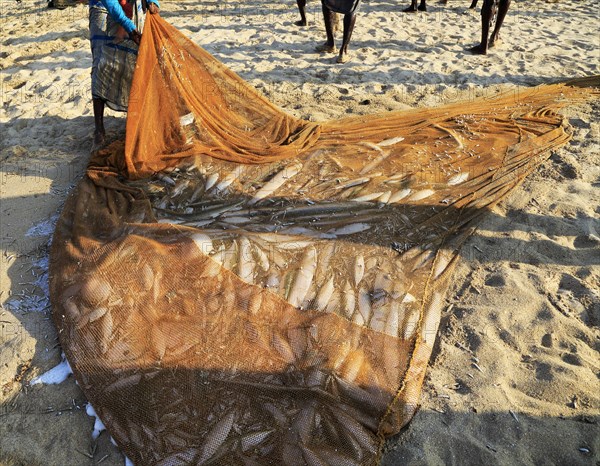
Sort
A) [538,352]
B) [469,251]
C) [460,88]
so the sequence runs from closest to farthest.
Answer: [538,352]
[469,251]
[460,88]

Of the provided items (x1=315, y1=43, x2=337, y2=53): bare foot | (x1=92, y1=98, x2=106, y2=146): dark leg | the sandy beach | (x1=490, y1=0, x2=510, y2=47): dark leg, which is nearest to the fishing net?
the sandy beach

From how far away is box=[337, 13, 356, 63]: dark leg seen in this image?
5.89 meters

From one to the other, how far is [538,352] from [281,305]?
148 cm

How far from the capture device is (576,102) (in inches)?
194

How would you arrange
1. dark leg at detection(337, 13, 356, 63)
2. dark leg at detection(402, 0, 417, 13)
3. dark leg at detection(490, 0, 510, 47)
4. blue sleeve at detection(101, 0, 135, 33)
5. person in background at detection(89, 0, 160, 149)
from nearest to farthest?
blue sleeve at detection(101, 0, 135, 33), person in background at detection(89, 0, 160, 149), dark leg at detection(337, 13, 356, 63), dark leg at detection(490, 0, 510, 47), dark leg at detection(402, 0, 417, 13)

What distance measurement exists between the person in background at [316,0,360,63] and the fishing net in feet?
6.26

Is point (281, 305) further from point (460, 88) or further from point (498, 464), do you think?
point (460, 88)

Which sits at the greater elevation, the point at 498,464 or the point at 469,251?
the point at 469,251

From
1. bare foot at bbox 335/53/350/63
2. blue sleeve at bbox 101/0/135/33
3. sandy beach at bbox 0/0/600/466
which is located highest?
blue sleeve at bbox 101/0/135/33

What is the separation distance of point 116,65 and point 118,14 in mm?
478

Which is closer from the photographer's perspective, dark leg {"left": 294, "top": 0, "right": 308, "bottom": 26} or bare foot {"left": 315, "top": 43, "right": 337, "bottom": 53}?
bare foot {"left": 315, "top": 43, "right": 337, "bottom": 53}

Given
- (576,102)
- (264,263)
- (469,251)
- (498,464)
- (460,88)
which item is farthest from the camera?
(460,88)

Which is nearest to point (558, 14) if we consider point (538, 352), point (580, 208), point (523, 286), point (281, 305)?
point (580, 208)

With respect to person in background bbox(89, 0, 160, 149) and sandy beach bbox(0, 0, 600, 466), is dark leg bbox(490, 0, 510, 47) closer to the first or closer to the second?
sandy beach bbox(0, 0, 600, 466)
